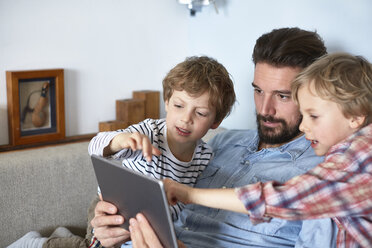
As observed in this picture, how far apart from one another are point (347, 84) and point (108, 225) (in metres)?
0.78

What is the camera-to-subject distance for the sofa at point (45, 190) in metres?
1.85

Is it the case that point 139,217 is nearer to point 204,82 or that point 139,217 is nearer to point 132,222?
point 132,222

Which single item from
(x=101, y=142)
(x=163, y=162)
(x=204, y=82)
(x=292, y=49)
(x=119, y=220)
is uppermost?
(x=292, y=49)

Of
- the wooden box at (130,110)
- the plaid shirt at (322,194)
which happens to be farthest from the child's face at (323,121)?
the wooden box at (130,110)

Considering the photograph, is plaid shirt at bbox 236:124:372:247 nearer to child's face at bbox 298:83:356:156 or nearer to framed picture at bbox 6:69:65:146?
child's face at bbox 298:83:356:156

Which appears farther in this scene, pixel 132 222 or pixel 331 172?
pixel 132 222

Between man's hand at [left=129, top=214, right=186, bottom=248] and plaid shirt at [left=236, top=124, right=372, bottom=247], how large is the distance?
0.29 meters

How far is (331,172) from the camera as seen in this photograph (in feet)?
3.04

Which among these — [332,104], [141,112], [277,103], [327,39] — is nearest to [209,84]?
[277,103]

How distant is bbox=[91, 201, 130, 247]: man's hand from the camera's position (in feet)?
4.06

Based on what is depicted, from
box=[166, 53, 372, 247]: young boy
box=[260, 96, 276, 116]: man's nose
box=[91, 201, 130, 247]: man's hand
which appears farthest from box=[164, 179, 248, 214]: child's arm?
box=[260, 96, 276, 116]: man's nose

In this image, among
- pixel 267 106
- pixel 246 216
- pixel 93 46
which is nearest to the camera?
pixel 246 216

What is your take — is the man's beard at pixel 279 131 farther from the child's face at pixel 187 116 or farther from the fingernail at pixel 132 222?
the fingernail at pixel 132 222

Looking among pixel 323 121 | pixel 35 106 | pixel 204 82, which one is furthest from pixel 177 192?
pixel 35 106
